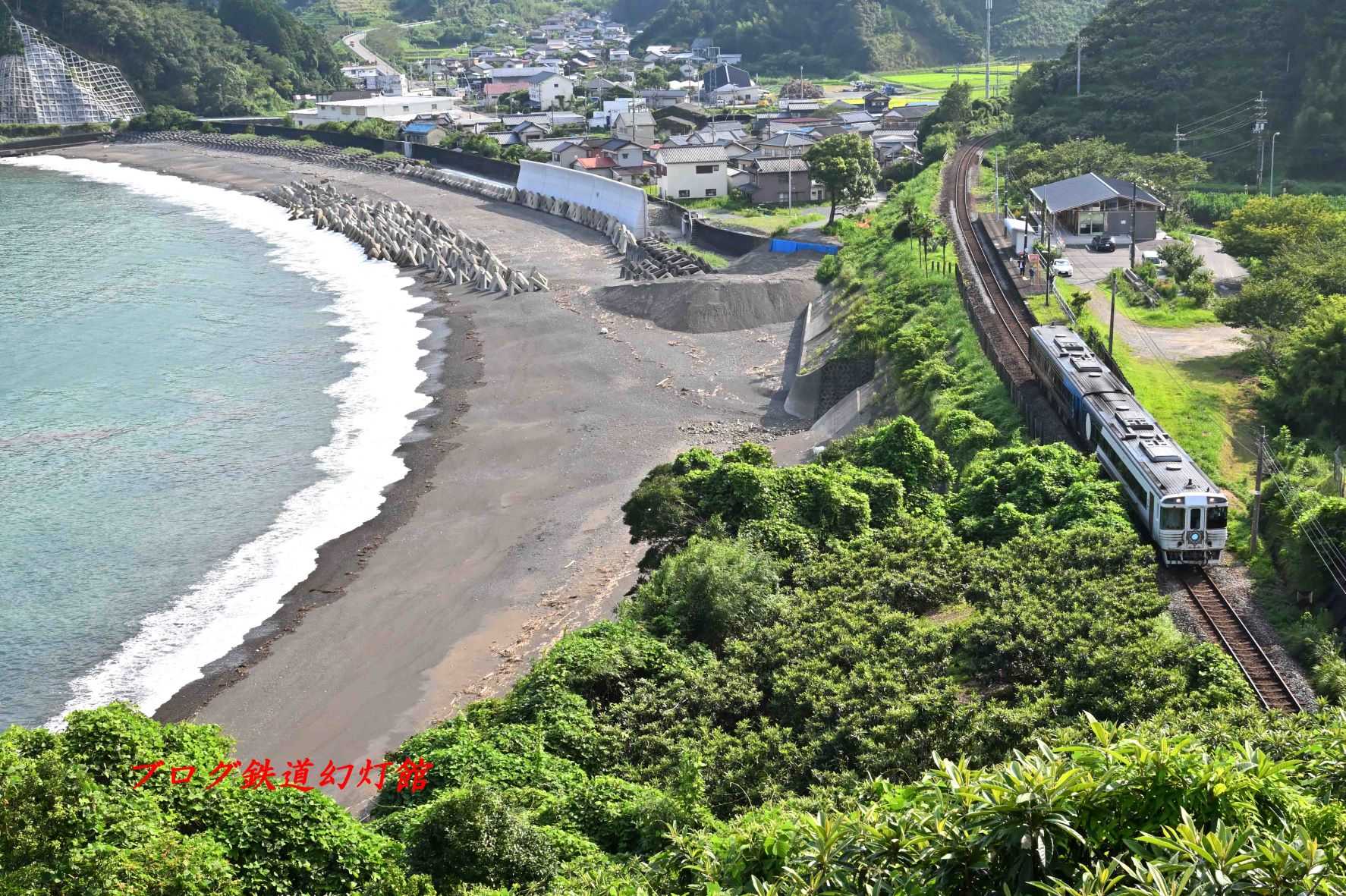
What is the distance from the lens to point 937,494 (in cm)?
3341

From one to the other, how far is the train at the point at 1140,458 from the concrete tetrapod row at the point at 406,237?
38.0 metres

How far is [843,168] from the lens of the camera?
76500 millimetres

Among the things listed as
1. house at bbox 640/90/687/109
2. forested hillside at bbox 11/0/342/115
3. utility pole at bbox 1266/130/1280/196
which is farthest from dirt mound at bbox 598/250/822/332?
forested hillside at bbox 11/0/342/115

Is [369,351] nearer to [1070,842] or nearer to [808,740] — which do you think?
[808,740]

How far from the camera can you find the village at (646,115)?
290 ft

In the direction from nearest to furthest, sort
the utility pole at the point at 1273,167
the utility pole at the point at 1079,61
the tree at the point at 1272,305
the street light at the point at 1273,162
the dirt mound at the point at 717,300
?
the tree at the point at 1272,305, the dirt mound at the point at 717,300, the utility pole at the point at 1273,167, the street light at the point at 1273,162, the utility pole at the point at 1079,61

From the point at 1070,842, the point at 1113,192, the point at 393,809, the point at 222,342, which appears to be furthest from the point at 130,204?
the point at 1070,842

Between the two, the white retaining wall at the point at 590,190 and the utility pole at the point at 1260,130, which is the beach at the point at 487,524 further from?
the utility pole at the point at 1260,130

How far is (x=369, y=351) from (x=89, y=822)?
41.8 metres

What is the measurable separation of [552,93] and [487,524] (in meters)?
116

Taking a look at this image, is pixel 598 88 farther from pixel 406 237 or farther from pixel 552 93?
pixel 406 237

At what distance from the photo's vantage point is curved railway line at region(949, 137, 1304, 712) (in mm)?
22453

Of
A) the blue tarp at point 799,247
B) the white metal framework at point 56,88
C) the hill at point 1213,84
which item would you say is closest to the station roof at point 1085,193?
the blue tarp at point 799,247

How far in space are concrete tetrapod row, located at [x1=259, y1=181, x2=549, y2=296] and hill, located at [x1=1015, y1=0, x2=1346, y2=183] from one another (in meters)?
39.1
